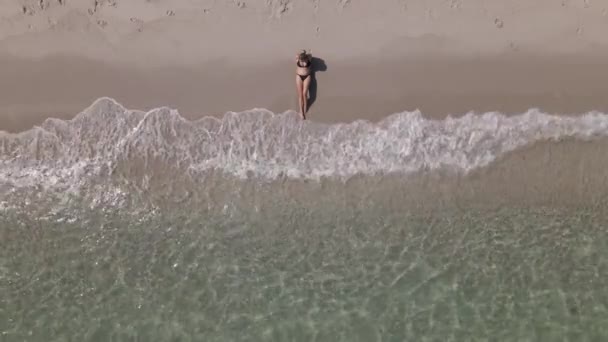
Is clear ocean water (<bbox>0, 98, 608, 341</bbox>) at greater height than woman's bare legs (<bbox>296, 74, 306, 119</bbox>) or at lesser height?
lesser

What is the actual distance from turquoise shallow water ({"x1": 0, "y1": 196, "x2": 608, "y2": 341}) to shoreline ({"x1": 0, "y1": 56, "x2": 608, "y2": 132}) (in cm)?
153

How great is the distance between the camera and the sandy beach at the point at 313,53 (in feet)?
27.7

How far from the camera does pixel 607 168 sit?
27.9 ft

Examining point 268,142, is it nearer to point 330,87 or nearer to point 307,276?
point 330,87

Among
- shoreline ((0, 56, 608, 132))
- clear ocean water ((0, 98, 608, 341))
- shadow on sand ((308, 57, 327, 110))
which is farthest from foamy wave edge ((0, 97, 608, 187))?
shadow on sand ((308, 57, 327, 110))

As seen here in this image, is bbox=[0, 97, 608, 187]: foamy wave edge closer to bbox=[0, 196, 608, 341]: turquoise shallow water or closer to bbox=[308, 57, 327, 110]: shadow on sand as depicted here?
bbox=[308, 57, 327, 110]: shadow on sand

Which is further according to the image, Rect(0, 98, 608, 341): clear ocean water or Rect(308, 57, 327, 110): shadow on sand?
Rect(308, 57, 327, 110): shadow on sand

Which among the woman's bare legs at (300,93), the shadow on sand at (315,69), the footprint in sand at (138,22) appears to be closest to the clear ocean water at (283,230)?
the woman's bare legs at (300,93)

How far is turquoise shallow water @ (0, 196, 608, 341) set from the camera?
833cm

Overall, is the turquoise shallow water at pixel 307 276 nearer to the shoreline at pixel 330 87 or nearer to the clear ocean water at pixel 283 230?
the clear ocean water at pixel 283 230

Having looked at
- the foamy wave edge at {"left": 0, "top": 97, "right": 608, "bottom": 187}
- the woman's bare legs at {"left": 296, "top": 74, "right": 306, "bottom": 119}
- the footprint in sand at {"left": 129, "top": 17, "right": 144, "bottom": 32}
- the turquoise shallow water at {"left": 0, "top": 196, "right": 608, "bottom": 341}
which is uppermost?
the footprint in sand at {"left": 129, "top": 17, "right": 144, "bottom": 32}

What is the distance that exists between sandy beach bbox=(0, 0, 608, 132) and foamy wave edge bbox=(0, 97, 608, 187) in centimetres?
17

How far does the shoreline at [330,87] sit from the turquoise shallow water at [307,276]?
153 centimetres

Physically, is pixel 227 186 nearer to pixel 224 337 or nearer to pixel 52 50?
pixel 224 337
